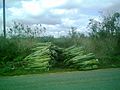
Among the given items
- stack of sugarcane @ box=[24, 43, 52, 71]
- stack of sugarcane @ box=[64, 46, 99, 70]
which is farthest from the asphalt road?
stack of sugarcane @ box=[64, 46, 99, 70]

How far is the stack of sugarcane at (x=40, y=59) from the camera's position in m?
6.17

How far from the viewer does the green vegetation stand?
6270 millimetres

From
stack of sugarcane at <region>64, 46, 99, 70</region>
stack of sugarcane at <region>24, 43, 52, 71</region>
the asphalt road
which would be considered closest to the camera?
the asphalt road

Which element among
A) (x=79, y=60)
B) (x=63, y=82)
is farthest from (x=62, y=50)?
(x=63, y=82)

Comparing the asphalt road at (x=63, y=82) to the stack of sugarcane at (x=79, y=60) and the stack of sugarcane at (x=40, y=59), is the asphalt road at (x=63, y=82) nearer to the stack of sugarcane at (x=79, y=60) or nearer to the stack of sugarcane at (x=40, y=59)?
the stack of sugarcane at (x=40, y=59)

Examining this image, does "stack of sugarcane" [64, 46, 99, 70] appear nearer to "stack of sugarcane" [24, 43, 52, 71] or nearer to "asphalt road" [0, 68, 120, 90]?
"stack of sugarcane" [24, 43, 52, 71]

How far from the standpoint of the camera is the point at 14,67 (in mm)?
6059

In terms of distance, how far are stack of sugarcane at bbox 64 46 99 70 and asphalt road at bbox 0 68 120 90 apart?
76 cm

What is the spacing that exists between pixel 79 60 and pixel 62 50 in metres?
0.68

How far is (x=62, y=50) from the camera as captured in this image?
695 centimetres

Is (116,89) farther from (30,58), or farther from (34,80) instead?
(30,58)

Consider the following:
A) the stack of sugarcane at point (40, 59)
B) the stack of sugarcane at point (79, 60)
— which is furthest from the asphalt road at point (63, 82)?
the stack of sugarcane at point (79, 60)

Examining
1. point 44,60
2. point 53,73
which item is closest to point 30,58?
point 44,60

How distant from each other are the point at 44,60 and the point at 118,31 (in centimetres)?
310
